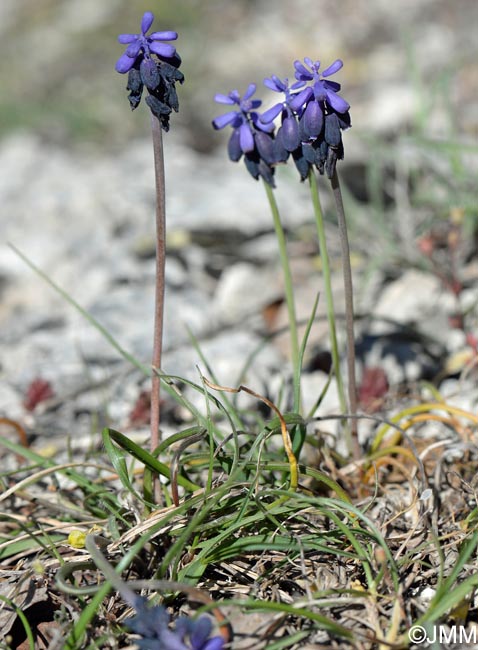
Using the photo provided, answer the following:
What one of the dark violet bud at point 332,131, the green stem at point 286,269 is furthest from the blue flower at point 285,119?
the green stem at point 286,269

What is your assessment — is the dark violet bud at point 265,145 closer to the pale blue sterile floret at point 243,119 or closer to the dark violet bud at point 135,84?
the pale blue sterile floret at point 243,119

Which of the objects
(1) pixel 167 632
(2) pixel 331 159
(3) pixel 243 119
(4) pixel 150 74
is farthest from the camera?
(3) pixel 243 119

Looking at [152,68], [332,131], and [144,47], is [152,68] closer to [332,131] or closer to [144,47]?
[144,47]

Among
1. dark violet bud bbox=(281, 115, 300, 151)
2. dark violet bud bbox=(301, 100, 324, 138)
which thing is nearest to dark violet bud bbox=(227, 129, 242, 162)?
dark violet bud bbox=(281, 115, 300, 151)

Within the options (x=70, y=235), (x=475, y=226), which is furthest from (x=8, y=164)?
(x=475, y=226)

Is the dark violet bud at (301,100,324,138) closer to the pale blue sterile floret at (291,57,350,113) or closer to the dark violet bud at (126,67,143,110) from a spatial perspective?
the pale blue sterile floret at (291,57,350,113)

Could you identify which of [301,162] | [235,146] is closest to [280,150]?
[301,162]
